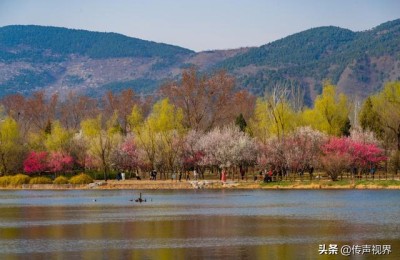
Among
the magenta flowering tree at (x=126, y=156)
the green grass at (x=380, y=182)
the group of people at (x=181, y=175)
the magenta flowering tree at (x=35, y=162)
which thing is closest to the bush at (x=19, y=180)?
the magenta flowering tree at (x=35, y=162)

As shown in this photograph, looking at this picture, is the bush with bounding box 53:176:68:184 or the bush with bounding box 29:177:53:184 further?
the bush with bounding box 29:177:53:184

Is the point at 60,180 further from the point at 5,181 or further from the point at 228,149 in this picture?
the point at 228,149

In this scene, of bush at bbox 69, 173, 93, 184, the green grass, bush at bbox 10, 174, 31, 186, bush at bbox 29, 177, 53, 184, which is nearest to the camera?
the green grass

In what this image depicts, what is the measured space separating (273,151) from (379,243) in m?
50.2

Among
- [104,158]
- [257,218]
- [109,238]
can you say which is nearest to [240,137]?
[104,158]

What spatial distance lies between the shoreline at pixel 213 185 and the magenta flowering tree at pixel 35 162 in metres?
4.91

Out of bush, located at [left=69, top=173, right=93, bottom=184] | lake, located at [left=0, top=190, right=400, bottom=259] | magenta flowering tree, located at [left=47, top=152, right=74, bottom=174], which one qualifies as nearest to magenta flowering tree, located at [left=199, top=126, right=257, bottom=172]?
bush, located at [left=69, top=173, right=93, bottom=184]

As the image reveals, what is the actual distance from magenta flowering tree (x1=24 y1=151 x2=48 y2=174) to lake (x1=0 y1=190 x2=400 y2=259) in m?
26.6

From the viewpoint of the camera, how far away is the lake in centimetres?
3206

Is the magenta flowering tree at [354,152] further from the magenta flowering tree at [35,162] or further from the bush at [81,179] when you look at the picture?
the magenta flowering tree at [35,162]

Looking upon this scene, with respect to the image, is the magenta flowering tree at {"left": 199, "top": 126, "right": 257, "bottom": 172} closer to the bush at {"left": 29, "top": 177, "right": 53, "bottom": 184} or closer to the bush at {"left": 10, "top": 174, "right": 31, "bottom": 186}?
the bush at {"left": 29, "top": 177, "right": 53, "bottom": 184}

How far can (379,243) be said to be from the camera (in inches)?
1307

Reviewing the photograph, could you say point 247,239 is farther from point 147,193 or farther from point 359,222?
point 147,193

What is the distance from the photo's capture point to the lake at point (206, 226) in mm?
32062
